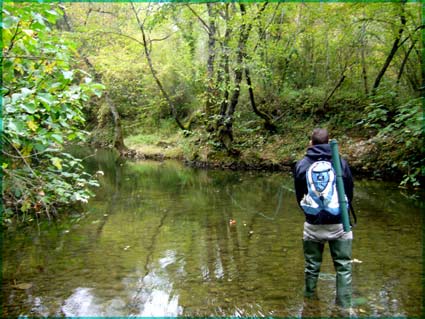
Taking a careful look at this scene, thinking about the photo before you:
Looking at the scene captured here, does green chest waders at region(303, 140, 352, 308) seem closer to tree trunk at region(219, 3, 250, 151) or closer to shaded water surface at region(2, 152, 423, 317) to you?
shaded water surface at region(2, 152, 423, 317)

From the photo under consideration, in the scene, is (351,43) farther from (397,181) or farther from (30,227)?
(30,227)

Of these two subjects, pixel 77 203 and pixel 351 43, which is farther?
pixel 351 43

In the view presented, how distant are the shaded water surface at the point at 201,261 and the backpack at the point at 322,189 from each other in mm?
1012

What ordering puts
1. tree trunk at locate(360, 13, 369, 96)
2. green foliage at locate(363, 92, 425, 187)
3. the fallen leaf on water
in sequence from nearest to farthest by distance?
the fallen leaf on water → green foliage at locate(363, 92, 425, 187) → tree trunk at locate(360, 13, 369, 96)

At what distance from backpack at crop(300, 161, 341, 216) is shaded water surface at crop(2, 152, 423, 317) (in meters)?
1.01

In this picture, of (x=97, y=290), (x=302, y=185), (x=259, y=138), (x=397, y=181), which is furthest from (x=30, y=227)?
(x=259, y=138)

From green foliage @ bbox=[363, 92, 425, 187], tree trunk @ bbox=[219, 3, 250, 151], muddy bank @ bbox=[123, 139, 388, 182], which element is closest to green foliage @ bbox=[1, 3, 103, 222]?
green foliage @ bbox=[363, 92, 425, 187]

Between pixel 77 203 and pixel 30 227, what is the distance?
6.92 feet

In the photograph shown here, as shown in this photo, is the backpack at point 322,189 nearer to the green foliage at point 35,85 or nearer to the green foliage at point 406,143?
the green foliage at point 35,85

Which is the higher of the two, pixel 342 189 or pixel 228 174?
pixel 342 189

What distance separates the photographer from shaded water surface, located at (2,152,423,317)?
4.00 m

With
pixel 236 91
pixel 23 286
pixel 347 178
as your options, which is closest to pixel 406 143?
pixel 347 178

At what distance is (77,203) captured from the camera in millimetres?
9320

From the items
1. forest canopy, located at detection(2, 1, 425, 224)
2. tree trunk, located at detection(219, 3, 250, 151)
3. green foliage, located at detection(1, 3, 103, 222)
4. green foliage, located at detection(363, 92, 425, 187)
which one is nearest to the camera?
green foliage, located at detection(1, 3, 103, 222)
